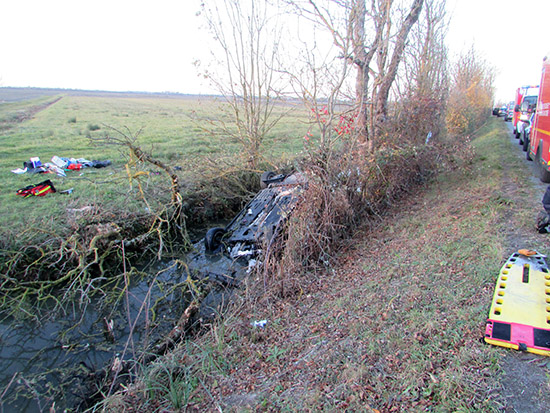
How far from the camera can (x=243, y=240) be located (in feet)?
19.7

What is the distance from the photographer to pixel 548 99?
24.3 feet

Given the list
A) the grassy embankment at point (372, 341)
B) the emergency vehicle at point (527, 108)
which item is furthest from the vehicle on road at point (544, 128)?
the emergency vehicle at point (527, 108)

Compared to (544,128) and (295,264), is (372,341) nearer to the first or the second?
(295,264)

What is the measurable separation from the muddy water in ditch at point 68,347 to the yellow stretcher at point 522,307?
136 inches

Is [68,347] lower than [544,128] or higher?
lower

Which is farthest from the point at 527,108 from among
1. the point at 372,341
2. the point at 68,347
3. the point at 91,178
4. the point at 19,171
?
the point at 19,171

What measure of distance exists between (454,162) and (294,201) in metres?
6.10

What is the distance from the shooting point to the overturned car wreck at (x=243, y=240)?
5.42m

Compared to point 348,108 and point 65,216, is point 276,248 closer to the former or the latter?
point 348,108

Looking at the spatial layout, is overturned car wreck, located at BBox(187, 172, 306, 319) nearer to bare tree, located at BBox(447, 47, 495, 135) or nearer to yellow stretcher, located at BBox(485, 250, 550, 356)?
yellow stretcher, located at BBox(485, 250, 550, 356)

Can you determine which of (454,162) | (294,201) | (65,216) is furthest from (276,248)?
(454,162)

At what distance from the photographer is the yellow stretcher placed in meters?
2.62

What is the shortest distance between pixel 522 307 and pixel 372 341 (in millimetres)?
1414

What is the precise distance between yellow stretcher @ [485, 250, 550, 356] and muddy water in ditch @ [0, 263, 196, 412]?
345cm
